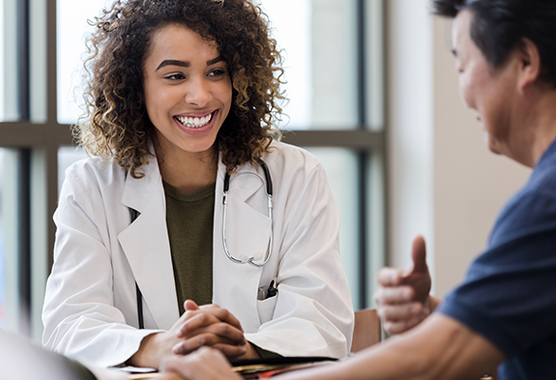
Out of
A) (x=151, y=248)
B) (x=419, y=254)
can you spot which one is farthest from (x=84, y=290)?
(x=419, y=254)

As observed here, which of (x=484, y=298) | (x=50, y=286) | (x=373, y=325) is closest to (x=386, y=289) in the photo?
(x=484, y=298)

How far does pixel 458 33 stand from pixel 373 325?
37.3 inches

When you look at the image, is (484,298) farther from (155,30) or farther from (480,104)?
(155,30)

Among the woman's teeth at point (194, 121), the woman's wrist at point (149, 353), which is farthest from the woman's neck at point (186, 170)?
the woman's wrist at point (149, 353)

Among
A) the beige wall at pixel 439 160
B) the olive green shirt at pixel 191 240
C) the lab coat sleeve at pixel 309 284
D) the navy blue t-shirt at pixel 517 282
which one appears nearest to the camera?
the navy blue t-shirt at pixel 517 282

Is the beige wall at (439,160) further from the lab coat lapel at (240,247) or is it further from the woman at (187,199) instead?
the lab coat lapel at (240,247)

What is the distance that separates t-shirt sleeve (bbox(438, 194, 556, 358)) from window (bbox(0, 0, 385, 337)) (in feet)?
3.92

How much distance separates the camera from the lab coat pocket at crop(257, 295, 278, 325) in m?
1.61

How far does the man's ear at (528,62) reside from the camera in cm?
87

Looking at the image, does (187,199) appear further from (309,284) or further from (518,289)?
(518,289)

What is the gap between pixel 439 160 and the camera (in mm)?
2684

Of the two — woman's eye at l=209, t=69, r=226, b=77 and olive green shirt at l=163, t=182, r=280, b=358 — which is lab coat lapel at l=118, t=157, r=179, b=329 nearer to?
olive green shirt at l=163, t=182, r=280, b=358

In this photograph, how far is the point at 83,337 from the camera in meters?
1.44

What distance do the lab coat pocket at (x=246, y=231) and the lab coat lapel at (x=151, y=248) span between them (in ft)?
0.56
